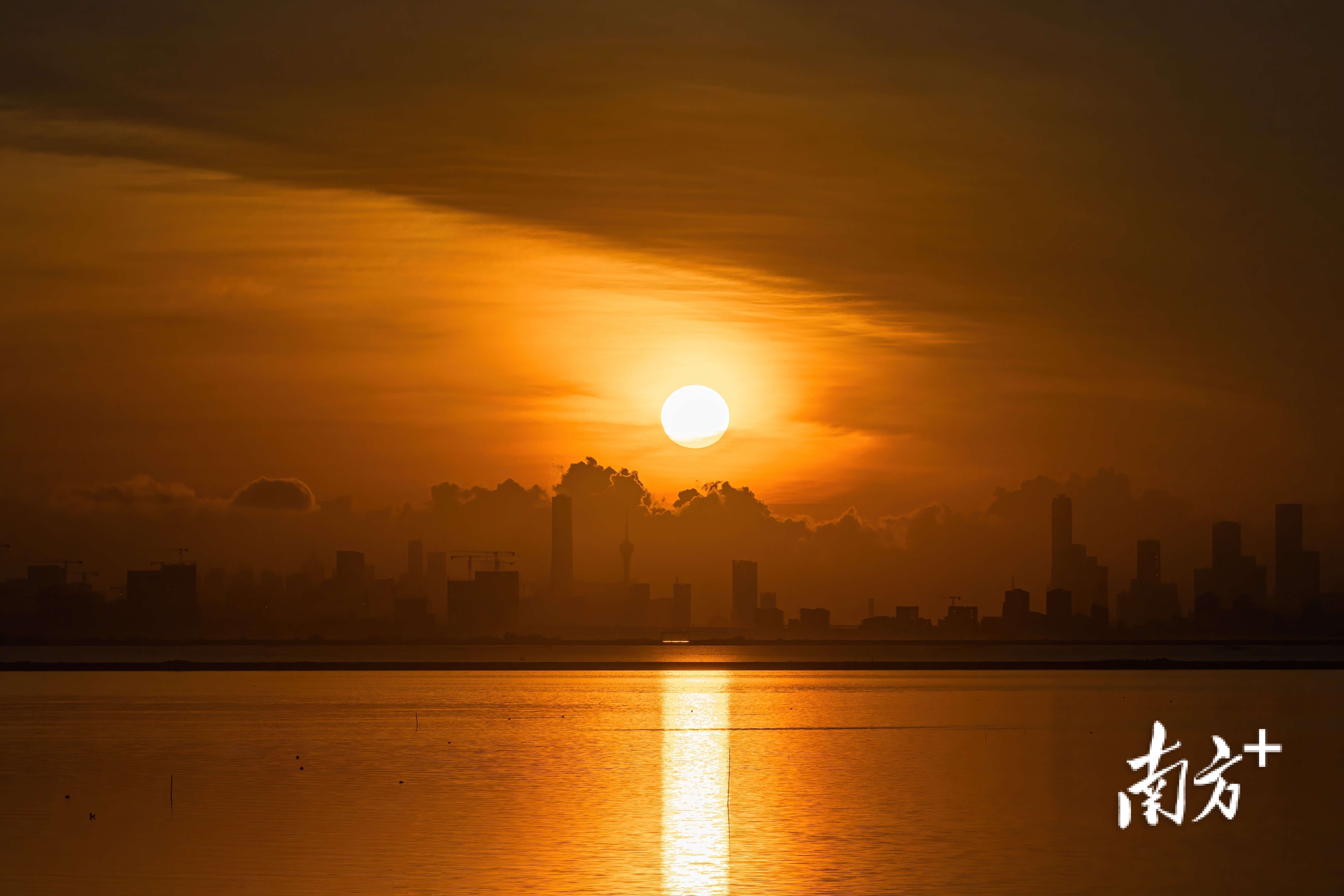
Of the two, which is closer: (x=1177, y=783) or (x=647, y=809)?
(x=647, y=809)

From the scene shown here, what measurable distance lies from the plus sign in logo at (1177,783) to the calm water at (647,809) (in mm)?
711

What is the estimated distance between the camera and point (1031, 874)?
43.5 metres

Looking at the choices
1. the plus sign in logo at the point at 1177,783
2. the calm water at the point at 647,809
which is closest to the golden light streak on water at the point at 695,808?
the calm water at the point at 647,809

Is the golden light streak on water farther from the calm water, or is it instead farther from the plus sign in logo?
the plus sign in logo

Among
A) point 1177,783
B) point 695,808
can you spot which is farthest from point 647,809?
point 1177,783

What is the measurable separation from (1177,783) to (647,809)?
24057mm

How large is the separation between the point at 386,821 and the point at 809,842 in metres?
15.4

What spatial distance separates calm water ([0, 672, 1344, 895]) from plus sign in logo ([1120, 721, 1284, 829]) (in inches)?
28.0

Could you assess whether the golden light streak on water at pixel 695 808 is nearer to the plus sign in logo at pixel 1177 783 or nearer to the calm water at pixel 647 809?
the calm water at pixel 647 809

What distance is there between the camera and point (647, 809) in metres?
59.2

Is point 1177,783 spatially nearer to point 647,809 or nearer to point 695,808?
point 695,808

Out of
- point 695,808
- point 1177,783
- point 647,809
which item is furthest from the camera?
point 1177,783

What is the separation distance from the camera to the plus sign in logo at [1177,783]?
56219 mm

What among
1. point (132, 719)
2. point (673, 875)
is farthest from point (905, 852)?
point (132, 719)
